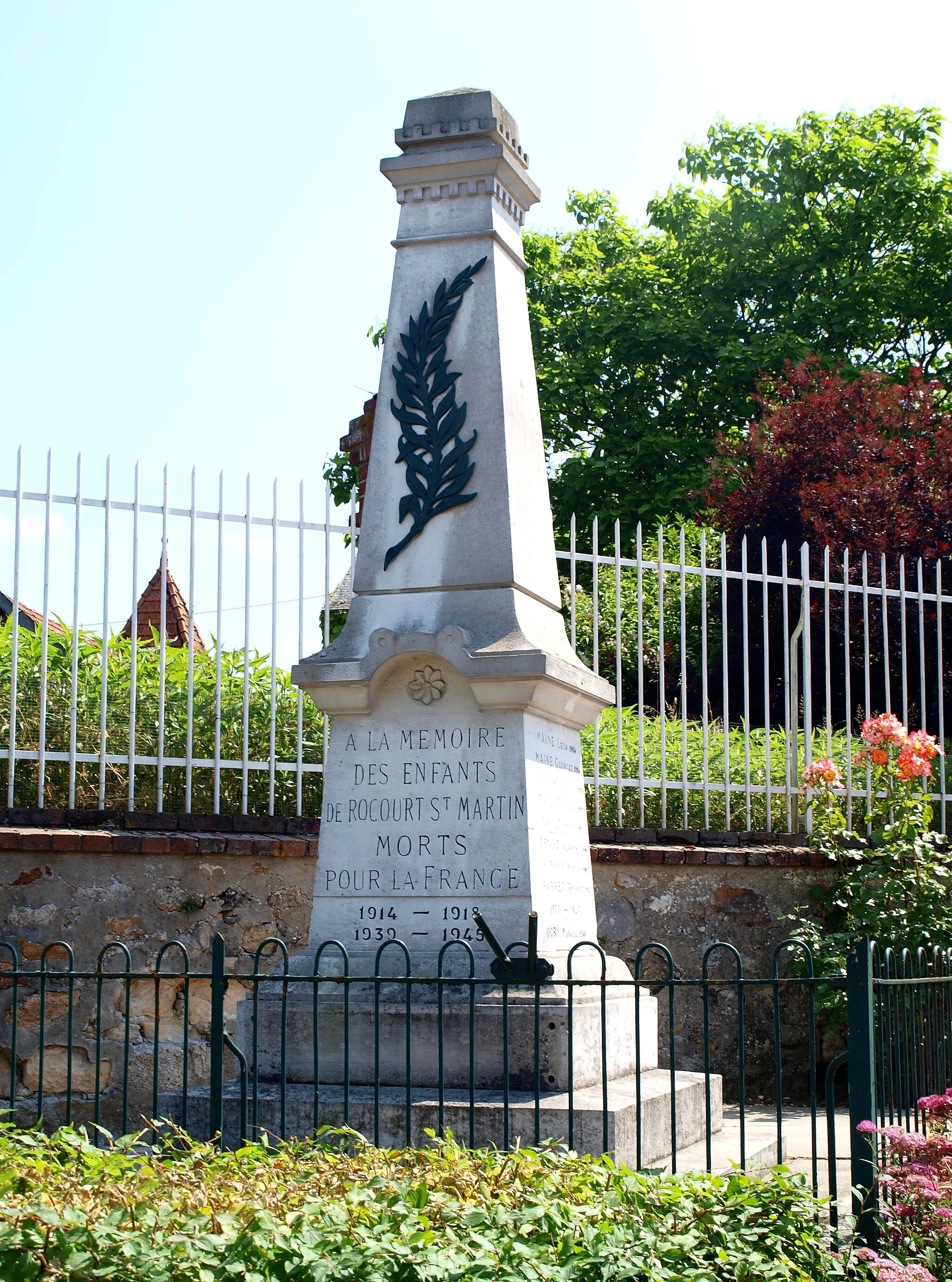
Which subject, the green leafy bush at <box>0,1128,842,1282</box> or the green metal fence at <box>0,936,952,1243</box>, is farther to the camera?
the green metal fence at <box>0,936,952,1243</box>

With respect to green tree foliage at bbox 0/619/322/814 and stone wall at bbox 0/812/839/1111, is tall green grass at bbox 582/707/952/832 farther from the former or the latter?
green tree foliage at bbox 0/619/322/814

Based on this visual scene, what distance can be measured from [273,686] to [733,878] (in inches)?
105

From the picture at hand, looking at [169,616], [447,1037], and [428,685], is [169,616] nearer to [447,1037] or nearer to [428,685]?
[428,685]

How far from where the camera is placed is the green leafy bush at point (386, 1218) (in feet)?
9.89

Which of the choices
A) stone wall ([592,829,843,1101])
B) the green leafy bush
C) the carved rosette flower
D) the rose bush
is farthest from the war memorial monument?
the rose bush

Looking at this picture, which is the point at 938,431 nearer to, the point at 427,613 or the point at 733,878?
the point at 733,878

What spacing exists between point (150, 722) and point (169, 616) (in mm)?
6221

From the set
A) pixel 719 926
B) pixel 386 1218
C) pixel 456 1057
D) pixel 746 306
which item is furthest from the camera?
pixel 746 306

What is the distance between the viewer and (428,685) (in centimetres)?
536

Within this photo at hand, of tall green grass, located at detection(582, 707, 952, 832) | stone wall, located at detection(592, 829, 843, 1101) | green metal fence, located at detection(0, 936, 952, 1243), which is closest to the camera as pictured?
green metal fence, located at detection(0, 936, 952, 1243)

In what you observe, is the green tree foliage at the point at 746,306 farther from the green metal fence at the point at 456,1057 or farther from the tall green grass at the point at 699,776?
the green metal fence at the point at 456,1057

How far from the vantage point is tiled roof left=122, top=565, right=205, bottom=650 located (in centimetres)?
819

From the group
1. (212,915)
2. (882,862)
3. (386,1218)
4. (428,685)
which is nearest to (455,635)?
(428,685)

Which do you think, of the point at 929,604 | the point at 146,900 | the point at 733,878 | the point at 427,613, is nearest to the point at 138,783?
the point at 146,900
